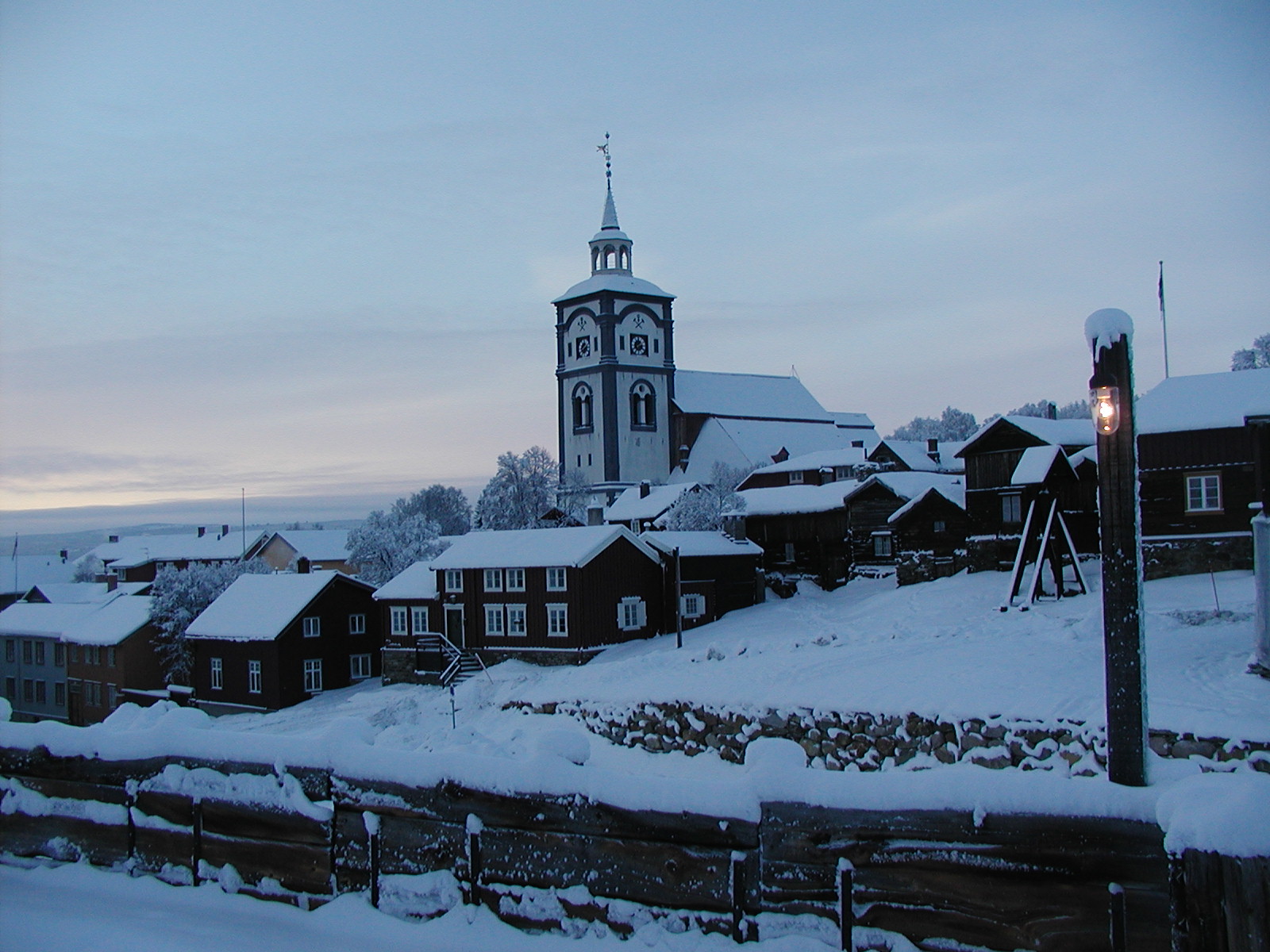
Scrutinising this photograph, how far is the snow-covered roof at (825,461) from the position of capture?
6272 centimetres

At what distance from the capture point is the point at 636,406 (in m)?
83.4

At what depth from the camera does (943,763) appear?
19656 millimetres

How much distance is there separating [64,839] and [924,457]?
201ft

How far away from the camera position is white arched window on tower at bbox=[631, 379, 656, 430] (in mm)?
83125

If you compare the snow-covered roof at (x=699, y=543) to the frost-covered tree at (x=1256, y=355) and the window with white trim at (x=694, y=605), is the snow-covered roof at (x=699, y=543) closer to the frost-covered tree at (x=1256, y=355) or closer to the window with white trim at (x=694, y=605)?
the window with white trim at (x=694, y=605)

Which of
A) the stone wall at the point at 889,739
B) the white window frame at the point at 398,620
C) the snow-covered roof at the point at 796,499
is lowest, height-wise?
the stone wall at the point at 889,739

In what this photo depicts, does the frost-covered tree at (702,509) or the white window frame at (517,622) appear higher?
the frost-covered tree at (702,509)

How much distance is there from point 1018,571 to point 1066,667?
9407 millimetres

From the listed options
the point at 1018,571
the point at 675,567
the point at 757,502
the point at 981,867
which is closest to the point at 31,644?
the point at 675,567

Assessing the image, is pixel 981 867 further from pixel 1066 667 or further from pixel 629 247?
pixel 629 247

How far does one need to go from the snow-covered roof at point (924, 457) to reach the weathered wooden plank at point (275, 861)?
191 ft

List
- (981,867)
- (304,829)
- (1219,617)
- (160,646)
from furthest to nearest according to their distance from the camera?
(160,646) → (1219,617) → (304,829) → (981,867)

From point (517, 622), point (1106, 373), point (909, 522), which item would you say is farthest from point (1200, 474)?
point (1106, 373)

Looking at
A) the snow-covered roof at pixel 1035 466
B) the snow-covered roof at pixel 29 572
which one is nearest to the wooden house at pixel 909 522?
the snow-covered roof at pixel 1035 466
